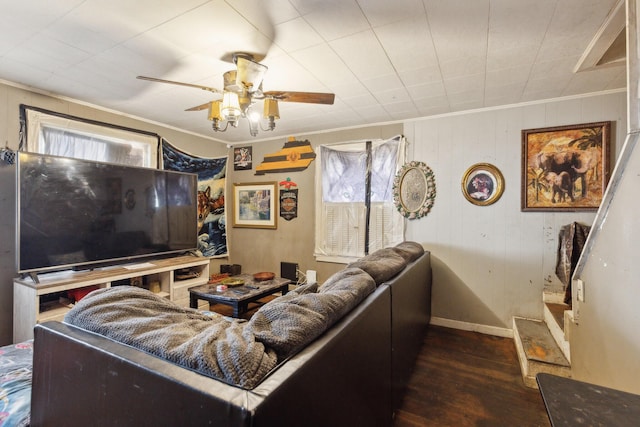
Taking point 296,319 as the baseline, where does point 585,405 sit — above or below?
below

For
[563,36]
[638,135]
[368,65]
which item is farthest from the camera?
[368,65]

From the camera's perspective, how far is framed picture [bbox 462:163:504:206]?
9.58ft

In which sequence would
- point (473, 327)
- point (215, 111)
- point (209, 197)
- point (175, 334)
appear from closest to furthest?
point (175, 334) → point (215, 111) → point (473, 327) → point (209, 197)

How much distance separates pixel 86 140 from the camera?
295 centimetres

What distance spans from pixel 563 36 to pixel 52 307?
414 cm

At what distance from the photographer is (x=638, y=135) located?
4.19 feet

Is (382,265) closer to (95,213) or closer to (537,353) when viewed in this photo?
(537,353)

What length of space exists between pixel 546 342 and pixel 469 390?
0.86 metres

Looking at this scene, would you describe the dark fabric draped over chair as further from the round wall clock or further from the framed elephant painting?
the round wall clock

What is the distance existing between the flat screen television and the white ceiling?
733 mm

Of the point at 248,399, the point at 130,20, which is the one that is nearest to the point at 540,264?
the point at 248,399

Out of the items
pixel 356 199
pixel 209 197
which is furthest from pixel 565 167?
pixel 209 197

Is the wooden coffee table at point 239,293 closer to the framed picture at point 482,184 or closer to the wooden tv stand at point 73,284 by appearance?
the wooden tv stand at point 73,284

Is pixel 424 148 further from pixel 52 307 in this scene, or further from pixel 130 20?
pixel 52 307
